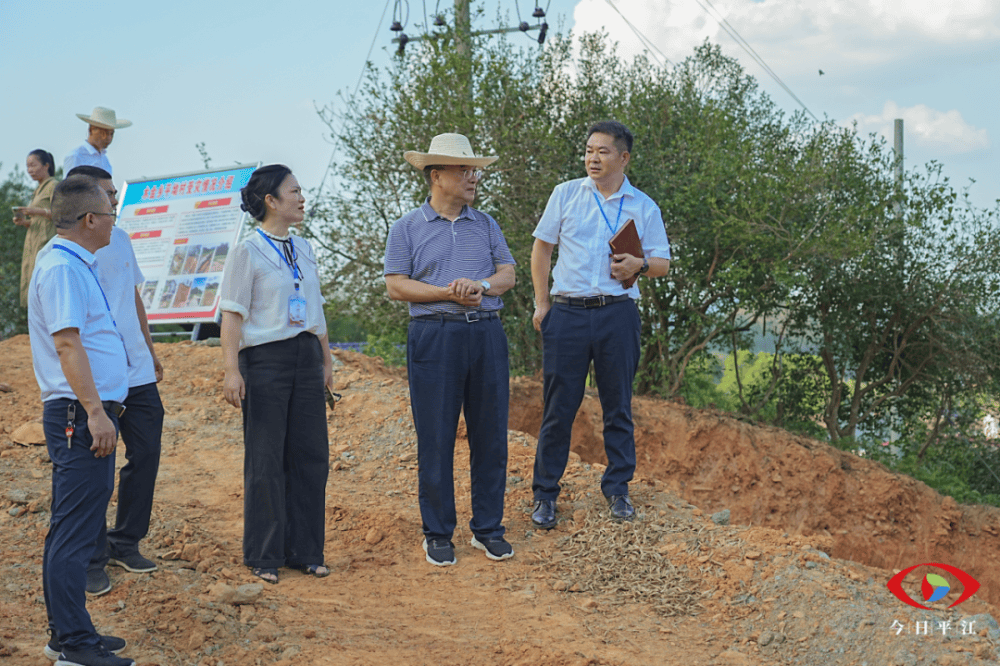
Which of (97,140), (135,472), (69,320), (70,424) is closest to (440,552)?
(135,472)

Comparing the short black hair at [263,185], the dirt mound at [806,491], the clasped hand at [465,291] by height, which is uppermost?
the short black hair at [263,185]

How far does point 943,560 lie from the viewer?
26.7ft

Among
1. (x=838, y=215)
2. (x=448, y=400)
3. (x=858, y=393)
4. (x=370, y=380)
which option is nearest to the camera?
(x=448, y=400)

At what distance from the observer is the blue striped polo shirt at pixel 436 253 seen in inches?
172

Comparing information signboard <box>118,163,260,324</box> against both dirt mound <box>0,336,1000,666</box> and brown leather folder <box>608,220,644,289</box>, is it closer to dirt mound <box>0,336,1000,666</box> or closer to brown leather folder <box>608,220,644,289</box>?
dirt mound <box>0,336,1000,666</box>

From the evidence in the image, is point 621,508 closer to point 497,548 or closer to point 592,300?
point 497,548

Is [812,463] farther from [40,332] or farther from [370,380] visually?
[40,332]

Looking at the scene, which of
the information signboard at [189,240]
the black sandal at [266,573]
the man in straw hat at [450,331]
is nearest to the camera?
the black sandal at [266,573]

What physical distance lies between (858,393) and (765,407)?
50.3 inches

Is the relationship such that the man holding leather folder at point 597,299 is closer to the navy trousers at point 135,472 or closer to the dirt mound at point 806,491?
the navy trousers at point 135,472

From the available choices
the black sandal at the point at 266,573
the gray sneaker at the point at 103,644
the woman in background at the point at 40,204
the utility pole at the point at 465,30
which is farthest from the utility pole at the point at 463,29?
the gray sneaker at the point at 103,644

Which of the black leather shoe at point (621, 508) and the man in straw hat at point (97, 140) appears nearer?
the black leather shoe at point (621, 508)

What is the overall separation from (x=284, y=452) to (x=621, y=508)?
1.99m

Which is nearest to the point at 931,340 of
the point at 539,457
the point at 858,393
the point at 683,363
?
the point at 858,393
